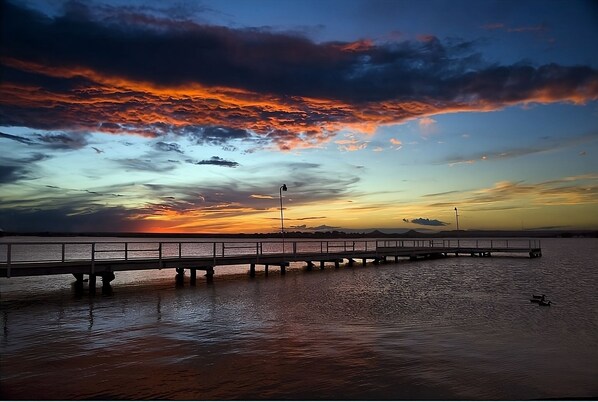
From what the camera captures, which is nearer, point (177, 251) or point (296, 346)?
point (296, 346)

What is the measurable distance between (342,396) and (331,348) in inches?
141

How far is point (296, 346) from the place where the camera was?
12.5 m

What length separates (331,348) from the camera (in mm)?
12219

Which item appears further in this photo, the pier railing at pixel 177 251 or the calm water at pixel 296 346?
the pier railing at pixel 177 251

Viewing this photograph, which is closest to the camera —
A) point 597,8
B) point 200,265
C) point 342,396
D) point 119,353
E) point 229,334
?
point 597,8

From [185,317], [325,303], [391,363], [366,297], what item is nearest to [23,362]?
[185,317]

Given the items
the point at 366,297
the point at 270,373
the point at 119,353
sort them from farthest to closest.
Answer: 1. the point at 366,297
2. the point at 119,353
3. the point at 270,373

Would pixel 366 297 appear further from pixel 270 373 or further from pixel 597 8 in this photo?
pixel 597 8

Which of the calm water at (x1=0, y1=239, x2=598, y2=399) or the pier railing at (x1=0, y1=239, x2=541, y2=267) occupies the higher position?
the pier railing at (x1=0, y1=239, x2=541, y2=267)

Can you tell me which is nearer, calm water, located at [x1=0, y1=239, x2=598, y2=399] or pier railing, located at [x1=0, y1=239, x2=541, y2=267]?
calm water, located at [x1=0, y1=239, x2=598, y2=399]

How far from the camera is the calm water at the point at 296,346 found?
915 centimetres

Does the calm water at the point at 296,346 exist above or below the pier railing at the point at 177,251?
below

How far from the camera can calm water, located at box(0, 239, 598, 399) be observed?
30.0 feet

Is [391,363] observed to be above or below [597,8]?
below
